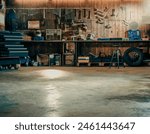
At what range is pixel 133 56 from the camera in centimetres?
1341

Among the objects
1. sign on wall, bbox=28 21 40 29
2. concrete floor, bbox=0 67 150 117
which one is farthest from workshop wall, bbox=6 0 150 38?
concrete floor, bbox=0 67 150 117

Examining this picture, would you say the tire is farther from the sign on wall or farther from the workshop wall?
the sign on wall

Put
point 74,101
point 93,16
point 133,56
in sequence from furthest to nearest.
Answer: point 93,16, point 133,56, point 74,101

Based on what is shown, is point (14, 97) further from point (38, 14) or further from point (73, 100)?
point (38, 14)

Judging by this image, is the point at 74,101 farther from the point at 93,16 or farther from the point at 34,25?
the point at 34,25

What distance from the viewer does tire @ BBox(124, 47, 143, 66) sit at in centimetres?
1317

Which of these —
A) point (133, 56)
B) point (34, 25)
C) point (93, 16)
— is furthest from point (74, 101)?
point (34, 25)

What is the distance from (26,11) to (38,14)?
1.90ft

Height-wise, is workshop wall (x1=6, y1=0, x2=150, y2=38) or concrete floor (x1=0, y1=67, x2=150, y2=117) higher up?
workshop wall (x1=6, y1=0, x2=150, y2=38)

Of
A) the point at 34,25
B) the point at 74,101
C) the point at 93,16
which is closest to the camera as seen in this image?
the point at 74,101

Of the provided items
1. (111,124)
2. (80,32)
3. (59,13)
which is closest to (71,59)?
(80,32)

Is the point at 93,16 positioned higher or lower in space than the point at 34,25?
higher

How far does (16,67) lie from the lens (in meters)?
11.0

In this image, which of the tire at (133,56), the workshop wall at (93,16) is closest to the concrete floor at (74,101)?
the tire at (133,56)
